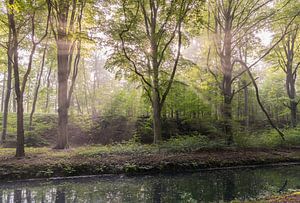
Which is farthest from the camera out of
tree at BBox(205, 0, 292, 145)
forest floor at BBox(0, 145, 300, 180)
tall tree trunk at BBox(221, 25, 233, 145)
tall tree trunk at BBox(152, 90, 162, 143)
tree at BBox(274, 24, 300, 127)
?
tree at BBox(274, 24, 300, 127)

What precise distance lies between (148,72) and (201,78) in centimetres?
495

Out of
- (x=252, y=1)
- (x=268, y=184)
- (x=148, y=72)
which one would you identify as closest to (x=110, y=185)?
(x=268, y=184)

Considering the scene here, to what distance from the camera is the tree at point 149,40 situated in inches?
491

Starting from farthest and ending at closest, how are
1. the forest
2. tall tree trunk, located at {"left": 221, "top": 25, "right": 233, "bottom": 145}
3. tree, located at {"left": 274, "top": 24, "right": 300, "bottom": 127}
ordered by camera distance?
tree, located at {"left": 274, "top": 24, "right": 300, "bottom": 127} → tall tree trunk, located at {"left": 221, "top": 25, "right": 233, "bottom": 145} → the forest

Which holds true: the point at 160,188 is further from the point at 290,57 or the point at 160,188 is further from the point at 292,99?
the point at 290,57

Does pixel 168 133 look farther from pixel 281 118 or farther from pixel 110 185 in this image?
pixel 281 118

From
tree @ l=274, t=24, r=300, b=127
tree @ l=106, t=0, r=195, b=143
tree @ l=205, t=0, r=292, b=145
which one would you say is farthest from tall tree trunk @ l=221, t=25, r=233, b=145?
tree @ l=274, t=24, r=300, b=127

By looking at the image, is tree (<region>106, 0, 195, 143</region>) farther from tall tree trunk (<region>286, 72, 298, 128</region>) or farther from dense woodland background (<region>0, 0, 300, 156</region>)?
tall tree trunk (<region>286, 72, 298, 128</region>)

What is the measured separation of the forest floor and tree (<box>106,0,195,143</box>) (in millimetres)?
2574

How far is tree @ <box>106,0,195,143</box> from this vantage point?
12469mm

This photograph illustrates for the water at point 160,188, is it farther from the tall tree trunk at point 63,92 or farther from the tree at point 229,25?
the tall tree trunk at point 63,92

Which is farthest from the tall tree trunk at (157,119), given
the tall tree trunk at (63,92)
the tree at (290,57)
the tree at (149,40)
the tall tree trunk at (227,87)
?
the tree at (290,57)

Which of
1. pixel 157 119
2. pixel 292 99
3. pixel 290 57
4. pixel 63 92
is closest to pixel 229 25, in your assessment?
pixel 157 119

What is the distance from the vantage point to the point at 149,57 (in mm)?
14047
